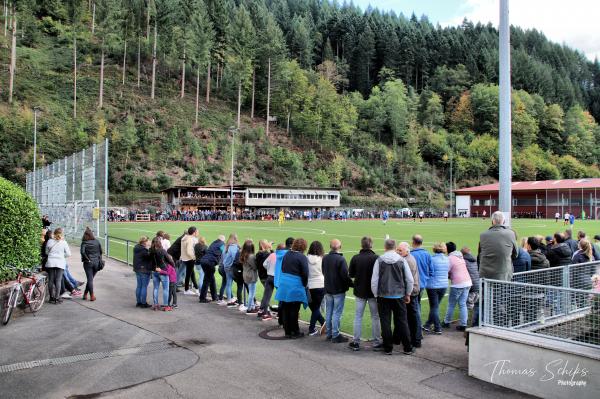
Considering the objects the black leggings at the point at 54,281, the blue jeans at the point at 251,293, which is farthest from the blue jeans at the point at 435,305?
the black leggings at the point at 54,281

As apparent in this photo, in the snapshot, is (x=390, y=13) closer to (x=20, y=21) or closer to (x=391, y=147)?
(x=391, y=147)

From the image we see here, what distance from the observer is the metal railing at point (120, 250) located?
1962 cm

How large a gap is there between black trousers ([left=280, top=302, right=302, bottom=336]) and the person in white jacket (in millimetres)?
6202

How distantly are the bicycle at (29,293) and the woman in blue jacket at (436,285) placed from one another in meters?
8.16

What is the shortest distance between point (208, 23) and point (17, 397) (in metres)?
98.1

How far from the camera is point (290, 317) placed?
29.2 feet

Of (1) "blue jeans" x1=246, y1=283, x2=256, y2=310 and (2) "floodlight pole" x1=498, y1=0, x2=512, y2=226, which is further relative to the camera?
(1) "blue jeans" x1=246, y1=283, x2=256, y2=310

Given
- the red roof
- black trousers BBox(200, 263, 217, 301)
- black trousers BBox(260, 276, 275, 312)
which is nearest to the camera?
black trousers BBox(260, 276, 275, 312)

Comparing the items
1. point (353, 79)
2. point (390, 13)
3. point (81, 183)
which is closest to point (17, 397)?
point (81, 183)

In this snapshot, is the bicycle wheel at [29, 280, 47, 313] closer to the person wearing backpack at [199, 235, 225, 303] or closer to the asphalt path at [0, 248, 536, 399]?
the asphalt path at [0, 248, 536, 399]

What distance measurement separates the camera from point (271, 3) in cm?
16312

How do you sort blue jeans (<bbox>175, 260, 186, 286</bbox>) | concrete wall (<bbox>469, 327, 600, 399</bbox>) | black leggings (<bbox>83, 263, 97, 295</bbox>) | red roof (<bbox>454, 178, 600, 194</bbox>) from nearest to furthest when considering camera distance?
concrete wall (<bbox>469, 327, 600, 399</bbox>) < black leggings (<bbox>83, 263, 97, 295</bbox>) < blue jeans (<bbox>175, 260, 186, 286</bbox>) < red roof (<bbox>454, 178, 600, 194</bbox>)

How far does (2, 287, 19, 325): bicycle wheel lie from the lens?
955 cm

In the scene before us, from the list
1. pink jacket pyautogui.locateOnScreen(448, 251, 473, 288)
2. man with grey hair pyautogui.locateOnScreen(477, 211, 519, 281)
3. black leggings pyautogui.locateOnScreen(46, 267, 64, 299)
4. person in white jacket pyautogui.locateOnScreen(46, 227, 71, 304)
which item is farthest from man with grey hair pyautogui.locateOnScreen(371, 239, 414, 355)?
black leggings pyautogui.locateOnScreen(46, 267, 64, 299)
